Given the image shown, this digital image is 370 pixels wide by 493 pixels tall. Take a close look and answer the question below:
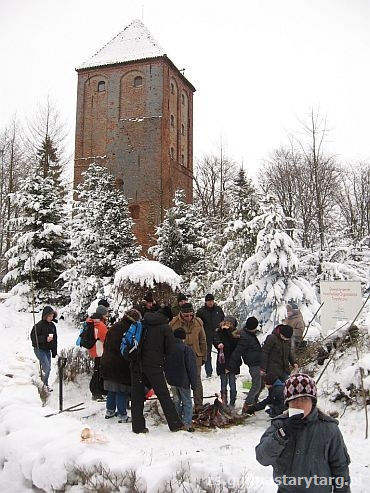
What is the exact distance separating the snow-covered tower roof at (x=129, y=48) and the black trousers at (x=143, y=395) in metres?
33.7

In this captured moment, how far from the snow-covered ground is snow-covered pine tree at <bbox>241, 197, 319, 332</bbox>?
12.0ft

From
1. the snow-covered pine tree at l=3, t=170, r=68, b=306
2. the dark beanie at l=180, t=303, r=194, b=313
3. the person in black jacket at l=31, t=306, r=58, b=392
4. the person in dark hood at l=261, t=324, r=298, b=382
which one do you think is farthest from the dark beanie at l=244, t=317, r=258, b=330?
the snow-covered pine tree at l=3, t=170, r=68, b=306

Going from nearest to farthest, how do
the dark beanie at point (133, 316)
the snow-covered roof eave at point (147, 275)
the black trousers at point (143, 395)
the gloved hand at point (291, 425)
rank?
the gloved hand at point (291, 425) < the black trousers at point (143, 395) < the dark beanie at point (133, 316) < the snow-covered roof eave at point (147, 275)

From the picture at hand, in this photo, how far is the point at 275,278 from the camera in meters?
12.1

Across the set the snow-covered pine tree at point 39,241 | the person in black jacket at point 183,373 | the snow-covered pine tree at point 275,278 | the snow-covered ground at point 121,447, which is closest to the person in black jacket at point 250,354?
the snow-covered ground at point 121,447

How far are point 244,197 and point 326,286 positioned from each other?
694cm

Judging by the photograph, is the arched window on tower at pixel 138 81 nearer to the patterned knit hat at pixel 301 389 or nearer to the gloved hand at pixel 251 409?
the gloved hand at pixel 251 409

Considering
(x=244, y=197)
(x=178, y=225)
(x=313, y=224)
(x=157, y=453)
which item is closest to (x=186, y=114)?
(x=313, y=224)

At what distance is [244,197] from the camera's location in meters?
16.5

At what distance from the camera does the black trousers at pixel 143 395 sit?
6543 mm

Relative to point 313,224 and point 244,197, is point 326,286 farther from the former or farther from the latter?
point 313,224

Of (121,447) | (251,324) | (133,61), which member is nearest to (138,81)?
(133,61)

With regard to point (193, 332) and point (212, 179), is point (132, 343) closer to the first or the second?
point (193, 332)

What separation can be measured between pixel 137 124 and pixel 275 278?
87.0ft
